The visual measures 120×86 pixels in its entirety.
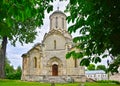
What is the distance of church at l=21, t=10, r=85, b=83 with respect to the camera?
40062 millimetres

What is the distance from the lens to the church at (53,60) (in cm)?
4006

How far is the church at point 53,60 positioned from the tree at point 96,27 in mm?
35012

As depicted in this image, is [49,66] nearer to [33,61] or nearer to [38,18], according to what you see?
[33,61]

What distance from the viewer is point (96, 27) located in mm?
4027

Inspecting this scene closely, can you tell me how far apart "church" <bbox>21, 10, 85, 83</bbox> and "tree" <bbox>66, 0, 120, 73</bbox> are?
3501 centimetres

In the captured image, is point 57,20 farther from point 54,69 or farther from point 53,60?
point 54,69

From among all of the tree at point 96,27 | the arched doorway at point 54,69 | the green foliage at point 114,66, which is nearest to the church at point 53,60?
the arched doorway at point 54,69

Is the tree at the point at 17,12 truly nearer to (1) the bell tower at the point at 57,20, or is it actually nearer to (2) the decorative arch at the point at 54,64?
(2) the decorative arch at the point at 54,64

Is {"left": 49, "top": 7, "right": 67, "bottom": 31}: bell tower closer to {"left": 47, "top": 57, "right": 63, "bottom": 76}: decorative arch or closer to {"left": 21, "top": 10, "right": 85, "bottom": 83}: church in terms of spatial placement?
{"left": 21, "top": 10, "right": 85, "bottom": 83}: church

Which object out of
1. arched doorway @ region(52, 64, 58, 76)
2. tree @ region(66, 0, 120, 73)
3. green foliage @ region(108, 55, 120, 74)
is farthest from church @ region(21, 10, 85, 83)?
tree @ region(66, 0, 120, 73)

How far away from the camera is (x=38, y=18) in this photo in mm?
4348

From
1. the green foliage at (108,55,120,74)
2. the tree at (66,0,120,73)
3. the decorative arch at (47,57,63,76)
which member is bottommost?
the green foliage at (108,55,120,74)

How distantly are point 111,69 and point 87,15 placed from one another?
1100 millimetres

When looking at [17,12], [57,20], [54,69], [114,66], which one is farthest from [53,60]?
[17,12]
